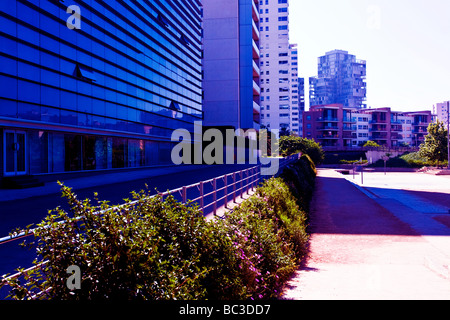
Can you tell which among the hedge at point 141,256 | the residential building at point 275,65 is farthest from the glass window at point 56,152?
the residential building at point 275,65

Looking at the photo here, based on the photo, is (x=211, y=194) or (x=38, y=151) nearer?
(x=211, y=194)

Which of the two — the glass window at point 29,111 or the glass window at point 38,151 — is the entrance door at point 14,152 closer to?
the glass window at point 38,151

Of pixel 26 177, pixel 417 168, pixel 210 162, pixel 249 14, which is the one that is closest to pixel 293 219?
pixel 26 177

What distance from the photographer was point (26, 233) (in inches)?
112

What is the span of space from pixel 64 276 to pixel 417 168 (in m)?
66.4

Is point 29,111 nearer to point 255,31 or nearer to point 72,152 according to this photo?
point 72,152

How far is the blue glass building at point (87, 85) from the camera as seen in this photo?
19.7m

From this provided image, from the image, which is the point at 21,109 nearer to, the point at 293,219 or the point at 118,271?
the point at 293,219

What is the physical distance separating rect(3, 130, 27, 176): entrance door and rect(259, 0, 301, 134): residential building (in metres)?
83.1

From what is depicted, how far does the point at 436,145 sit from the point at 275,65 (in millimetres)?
55463

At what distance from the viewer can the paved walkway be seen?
6.35 m

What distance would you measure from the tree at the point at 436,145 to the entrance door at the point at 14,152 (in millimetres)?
57149

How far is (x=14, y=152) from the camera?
19781 mm

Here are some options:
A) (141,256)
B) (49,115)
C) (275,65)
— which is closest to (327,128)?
(275,65)
